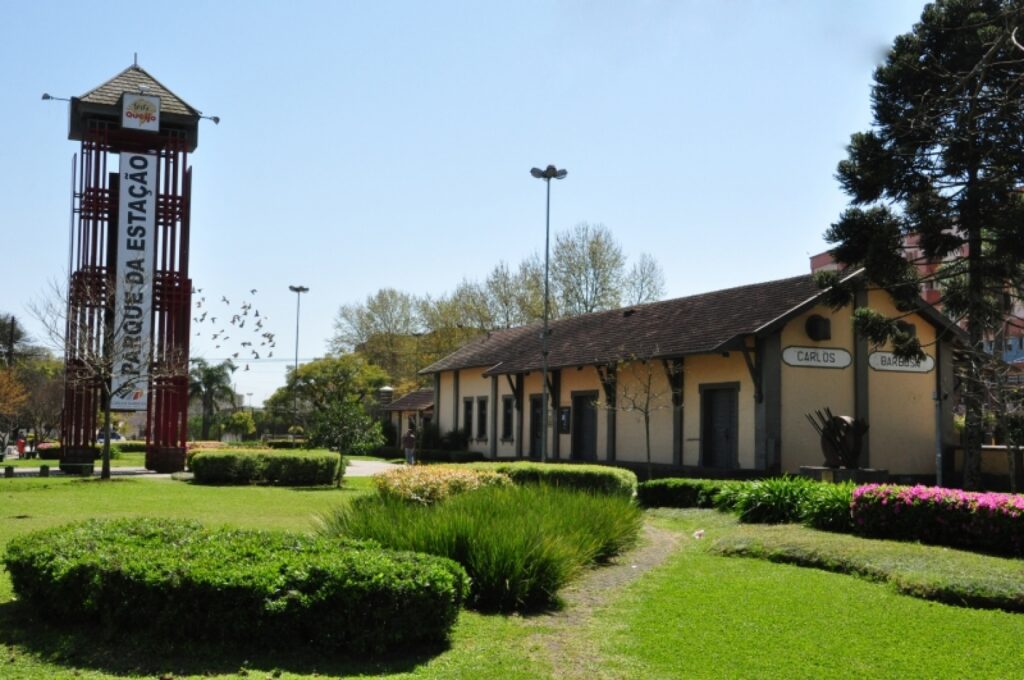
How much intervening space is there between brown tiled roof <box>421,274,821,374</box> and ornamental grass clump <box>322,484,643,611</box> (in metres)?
13.6

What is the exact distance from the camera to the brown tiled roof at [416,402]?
4834 cm

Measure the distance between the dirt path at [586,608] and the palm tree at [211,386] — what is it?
2721 inches

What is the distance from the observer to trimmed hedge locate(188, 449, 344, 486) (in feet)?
81.7

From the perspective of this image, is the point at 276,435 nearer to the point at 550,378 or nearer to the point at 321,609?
the point at 550,378

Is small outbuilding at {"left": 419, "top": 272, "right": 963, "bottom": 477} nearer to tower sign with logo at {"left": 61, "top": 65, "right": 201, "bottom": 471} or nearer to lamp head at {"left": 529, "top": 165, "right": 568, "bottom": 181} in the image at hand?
lamp head at {"left": 529, "top": 165, "right": 568, "bottom": 181}

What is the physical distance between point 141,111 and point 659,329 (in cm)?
1740

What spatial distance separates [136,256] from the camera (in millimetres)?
29500

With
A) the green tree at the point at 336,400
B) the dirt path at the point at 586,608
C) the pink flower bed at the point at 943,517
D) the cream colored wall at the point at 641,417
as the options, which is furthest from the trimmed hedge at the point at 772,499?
the green tree at the point at 336,400

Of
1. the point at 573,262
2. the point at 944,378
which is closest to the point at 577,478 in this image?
the point at 944,378

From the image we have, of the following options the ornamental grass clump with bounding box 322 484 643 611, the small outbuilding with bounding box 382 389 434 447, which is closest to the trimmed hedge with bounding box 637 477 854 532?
the ornamental grass clump with bounding box 322 484 643 611

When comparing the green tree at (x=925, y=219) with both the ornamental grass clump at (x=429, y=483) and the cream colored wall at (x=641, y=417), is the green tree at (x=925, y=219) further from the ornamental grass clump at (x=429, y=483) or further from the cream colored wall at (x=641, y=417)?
the ornamental grass clump at (x=429, y=483)

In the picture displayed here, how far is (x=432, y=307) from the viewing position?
2442 inches

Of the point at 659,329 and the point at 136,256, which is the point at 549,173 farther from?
the point at 136,256

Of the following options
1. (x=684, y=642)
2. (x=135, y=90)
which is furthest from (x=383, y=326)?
(x=684, y=642)
